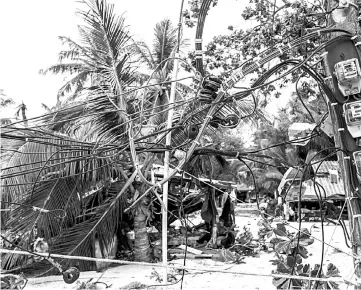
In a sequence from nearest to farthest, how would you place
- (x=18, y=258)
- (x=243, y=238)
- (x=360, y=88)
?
(x=360, y=88) → (x=18, y=258) → (x=243, y=238)

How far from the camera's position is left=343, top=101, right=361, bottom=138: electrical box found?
3.13m

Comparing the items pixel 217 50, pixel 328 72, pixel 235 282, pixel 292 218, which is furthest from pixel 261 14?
pixel 292 218

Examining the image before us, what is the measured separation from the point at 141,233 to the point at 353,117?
296 inches

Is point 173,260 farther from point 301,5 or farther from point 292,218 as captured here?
point 292,218

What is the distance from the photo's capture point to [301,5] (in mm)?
5566

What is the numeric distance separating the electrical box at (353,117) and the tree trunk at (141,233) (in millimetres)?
7104

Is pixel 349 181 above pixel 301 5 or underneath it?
underneath

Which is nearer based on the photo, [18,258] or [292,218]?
[18,258]

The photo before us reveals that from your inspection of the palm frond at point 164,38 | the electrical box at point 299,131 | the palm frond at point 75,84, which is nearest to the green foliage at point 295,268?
the electrical box at point 299,131

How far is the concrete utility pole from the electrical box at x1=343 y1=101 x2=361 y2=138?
40 mm

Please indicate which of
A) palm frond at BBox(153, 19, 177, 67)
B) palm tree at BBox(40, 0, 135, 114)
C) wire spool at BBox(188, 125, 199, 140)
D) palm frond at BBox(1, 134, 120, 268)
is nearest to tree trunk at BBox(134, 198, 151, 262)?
palm frond at BBox(1, 134, 120, 268)

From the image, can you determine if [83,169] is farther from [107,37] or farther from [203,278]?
[203,278]

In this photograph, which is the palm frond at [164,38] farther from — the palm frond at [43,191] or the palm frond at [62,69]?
the palm frond at [43,191]

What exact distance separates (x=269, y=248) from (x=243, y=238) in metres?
1.09
